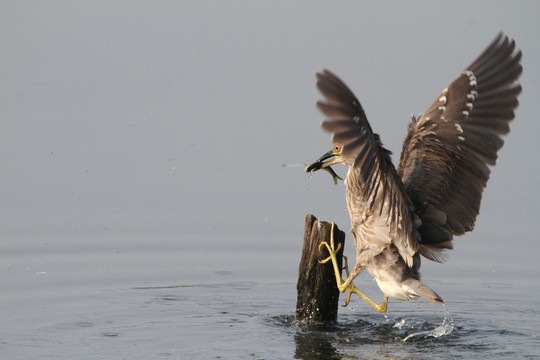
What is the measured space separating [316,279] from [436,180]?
3.77ft

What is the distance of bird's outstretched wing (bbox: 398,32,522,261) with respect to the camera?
7242 mm

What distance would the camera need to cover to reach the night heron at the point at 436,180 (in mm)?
7230

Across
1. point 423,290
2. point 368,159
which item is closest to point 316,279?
point 423,290

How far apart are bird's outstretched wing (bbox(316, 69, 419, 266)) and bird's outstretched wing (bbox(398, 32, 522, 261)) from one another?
25 centimetres

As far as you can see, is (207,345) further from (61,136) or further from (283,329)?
(61,136)

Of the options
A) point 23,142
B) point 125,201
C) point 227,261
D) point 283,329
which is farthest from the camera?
point 23,142

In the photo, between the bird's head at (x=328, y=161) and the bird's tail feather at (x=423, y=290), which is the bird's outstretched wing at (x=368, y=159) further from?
the bird's head at (x=328, y=161)

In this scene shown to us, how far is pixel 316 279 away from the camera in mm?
7582

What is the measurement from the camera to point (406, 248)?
7359mm

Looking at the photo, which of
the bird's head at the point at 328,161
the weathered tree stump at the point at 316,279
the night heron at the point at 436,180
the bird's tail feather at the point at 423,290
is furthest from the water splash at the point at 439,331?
the bird's head at the point at 328,161

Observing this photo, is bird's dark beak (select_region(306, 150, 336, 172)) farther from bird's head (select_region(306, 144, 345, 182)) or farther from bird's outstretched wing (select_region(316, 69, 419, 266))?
bird's outstretched wing (select_region(316, 69, 419, 266))

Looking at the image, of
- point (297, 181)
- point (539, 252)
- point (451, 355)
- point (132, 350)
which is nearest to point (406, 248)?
point (451, 355)

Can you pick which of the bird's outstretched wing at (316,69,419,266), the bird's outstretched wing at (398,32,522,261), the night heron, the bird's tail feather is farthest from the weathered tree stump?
the bird's outstretched wing at (398,32,522,261)

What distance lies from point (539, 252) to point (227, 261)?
9.69 ft
